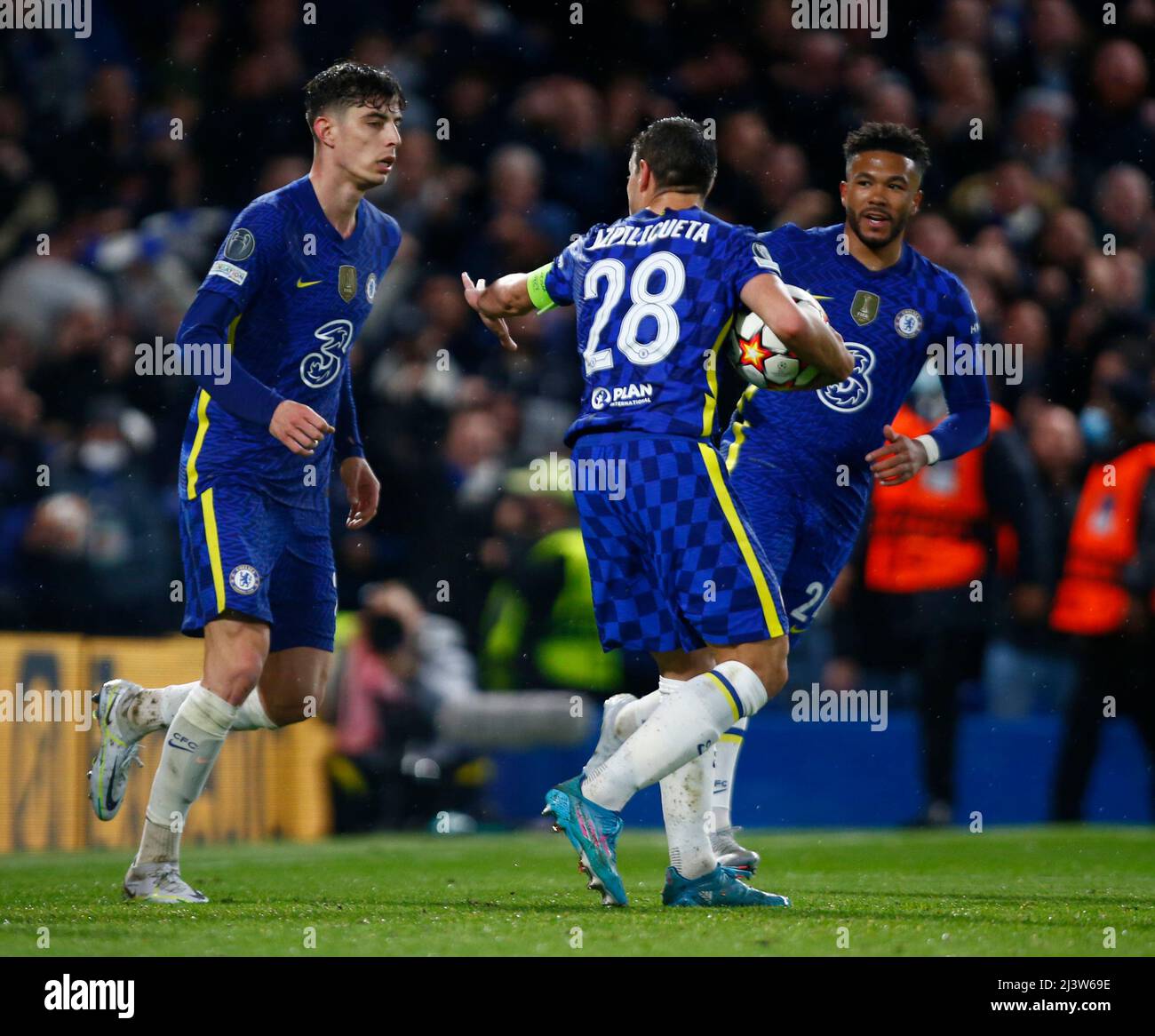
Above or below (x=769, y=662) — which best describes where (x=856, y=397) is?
above

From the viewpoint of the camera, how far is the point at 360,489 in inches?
231

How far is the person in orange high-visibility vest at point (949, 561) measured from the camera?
27.6ft

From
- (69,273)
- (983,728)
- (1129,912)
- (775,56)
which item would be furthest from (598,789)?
(775,56)

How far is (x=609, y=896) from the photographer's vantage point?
15.2 ft

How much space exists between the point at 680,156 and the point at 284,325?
1.33m

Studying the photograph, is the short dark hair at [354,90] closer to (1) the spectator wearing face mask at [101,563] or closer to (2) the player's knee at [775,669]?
(2) the player's knee at [775,669]

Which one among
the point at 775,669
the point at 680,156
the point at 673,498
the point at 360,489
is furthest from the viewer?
the point at 360,489

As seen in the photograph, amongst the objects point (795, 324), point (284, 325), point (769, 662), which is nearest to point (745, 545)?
point (769, 662)

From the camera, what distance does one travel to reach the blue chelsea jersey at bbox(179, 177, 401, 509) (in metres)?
5.18

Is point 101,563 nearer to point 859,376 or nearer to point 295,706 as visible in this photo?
point 295,706

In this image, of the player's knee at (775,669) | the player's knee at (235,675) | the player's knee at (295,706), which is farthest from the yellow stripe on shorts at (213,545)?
the player's knee at (775,669)

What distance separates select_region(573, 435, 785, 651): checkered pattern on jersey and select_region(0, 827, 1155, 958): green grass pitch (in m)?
0.75

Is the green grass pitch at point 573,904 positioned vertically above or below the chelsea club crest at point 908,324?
below
